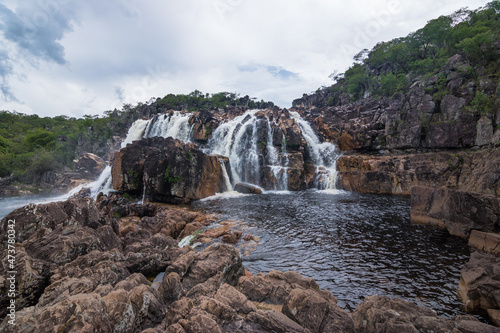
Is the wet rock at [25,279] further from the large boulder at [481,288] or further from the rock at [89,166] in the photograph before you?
the rock at [89,166]

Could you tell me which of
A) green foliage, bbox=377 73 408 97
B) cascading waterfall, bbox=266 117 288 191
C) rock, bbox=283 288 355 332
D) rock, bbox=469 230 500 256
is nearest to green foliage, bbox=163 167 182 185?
cascading waterfall, bbox=266 117 288 191

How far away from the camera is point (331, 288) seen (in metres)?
7.57

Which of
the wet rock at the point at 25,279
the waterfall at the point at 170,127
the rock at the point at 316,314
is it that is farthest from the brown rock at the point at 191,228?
the waterfall at the point at 170,127

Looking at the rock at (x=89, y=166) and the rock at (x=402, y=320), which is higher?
the rock at (x=89, y=166)

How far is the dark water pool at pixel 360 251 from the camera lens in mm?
7352

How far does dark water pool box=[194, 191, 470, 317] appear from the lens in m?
7.35

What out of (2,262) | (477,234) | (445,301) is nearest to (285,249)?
(445,301)

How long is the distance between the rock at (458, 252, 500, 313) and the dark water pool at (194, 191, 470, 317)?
14.2 inches

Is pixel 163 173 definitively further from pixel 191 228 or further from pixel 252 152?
pixel 252 152

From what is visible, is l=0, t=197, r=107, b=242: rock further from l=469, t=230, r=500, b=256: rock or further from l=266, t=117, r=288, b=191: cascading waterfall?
l=266, t=117, r=288, b=191: cascading waterfall

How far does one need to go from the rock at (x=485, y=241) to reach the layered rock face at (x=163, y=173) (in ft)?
66.9

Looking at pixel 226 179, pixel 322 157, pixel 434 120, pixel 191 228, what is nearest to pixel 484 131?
pixel 434 120

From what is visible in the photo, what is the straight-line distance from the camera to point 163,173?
75.4 feet

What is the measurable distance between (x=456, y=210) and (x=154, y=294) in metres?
14.0
